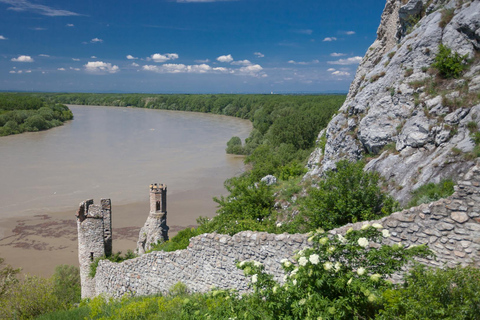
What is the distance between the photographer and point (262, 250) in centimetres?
695

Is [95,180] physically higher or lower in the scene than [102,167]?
lower

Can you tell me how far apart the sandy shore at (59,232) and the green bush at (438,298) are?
18.1 metres

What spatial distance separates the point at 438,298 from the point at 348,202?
4426 mm

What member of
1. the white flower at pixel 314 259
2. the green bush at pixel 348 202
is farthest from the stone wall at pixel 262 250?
the green bush at pixel 348 202

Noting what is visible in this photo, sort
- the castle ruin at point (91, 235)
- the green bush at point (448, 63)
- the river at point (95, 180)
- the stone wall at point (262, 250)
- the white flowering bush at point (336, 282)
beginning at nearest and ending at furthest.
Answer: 1. the white flowering bush at point (336, 282)
2. the stone wall at point (262, 250)
3. the green bush at point (448, 63)
4. the castle ruin at point (91, 235)
5. the river at point (95, 180)

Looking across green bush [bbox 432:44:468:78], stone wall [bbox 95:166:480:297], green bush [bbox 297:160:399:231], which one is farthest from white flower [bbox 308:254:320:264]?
green bush [bbox 432:44:468:78]

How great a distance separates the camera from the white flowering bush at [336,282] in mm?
4301

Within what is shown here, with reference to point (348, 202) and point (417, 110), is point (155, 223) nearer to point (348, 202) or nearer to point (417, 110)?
point (348, 202)

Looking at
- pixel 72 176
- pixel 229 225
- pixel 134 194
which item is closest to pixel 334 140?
pixel 229 225

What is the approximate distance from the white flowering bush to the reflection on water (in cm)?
2538

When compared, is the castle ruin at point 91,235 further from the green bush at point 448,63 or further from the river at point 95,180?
the green bush at point 448,63

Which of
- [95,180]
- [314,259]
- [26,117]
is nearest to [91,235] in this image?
[314,259]

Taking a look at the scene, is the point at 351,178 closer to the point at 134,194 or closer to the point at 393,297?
the point at 393,297

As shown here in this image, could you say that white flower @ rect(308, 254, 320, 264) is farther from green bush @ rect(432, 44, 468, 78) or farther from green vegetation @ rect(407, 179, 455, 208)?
green bush @ rect(432, 44, 468, 78)
